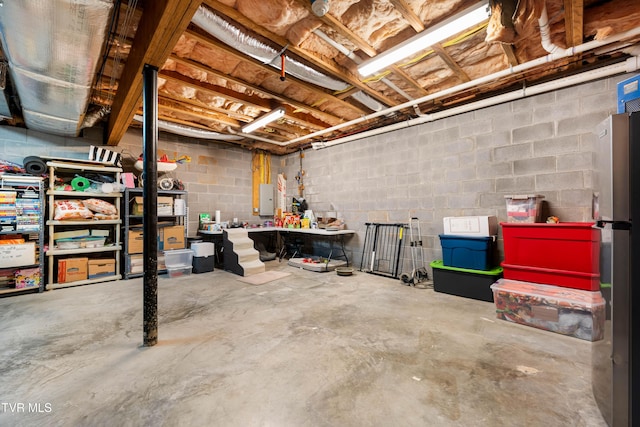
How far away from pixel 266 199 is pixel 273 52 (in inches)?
169

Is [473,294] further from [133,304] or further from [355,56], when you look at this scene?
[133,304]

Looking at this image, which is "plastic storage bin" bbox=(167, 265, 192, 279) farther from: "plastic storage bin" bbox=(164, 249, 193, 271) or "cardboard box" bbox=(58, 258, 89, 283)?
"cardboard box" bbox=(58, 258, 89, 283)

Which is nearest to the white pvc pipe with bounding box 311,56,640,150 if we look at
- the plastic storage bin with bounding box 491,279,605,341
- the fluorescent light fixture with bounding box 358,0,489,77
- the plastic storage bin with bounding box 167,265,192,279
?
the fluorescent light fixture with bounding box 358,0,489,77

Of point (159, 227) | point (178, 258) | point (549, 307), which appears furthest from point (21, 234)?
point (549, 307)

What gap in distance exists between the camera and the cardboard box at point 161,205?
442 centimetres

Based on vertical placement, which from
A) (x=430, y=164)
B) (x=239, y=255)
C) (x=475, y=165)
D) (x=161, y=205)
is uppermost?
(x=430, y=164)

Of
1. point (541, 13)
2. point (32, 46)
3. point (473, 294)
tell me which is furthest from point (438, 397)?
point (32, 46)

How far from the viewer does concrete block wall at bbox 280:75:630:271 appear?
2941 mm

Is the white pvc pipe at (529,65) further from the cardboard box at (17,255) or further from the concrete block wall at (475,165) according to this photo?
the cardboard box at (17,255)

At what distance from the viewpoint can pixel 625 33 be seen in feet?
7.27

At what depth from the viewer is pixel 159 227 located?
15.1 feet

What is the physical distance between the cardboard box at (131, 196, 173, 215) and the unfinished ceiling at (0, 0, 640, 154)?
1115 millimetres

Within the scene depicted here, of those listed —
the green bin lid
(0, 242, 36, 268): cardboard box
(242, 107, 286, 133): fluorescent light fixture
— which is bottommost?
the green bin lid

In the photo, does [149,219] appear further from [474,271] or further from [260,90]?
[474,271]
